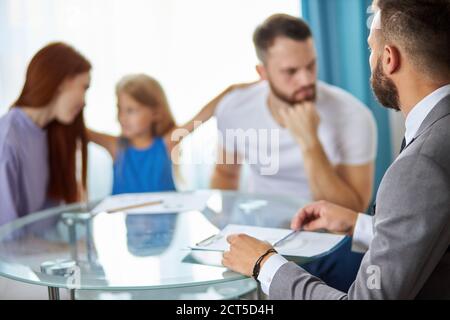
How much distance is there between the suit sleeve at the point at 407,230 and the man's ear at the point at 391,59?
8.2 inches

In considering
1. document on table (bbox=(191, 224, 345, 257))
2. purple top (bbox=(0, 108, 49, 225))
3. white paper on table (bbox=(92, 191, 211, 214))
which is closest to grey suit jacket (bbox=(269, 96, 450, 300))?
document on table (bbox=(191, 224, 345, 257))

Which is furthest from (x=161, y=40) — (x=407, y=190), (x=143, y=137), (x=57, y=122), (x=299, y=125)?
(x=407, y=190)

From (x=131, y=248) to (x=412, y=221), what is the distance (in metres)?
0.82

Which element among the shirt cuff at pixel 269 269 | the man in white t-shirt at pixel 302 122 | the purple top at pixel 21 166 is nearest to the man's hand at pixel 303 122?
the man in white t-shirt at pixel 302 122

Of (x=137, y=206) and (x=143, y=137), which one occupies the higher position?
(x=143, y=137)

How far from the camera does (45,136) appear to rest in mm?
2240

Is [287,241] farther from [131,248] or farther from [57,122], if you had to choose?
[57,122]

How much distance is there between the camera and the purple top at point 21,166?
2.13m

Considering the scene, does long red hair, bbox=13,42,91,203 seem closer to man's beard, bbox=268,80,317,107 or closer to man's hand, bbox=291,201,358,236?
man's beard, bbox=268,80,317,107

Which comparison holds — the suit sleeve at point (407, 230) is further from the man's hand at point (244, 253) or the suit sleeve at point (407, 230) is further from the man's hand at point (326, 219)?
the man's hand at point (326, 219)

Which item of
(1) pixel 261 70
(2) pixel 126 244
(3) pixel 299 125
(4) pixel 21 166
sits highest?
(1) pixel 261 70

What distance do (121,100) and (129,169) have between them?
0.98ft
